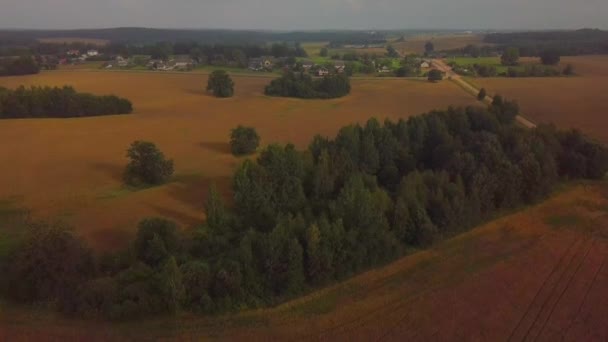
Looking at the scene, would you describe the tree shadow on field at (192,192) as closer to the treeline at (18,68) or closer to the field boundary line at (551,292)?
the field boundary line at (551,292)

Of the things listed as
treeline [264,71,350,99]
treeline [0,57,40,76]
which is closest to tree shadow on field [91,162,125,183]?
treeline [264,71,350,99]

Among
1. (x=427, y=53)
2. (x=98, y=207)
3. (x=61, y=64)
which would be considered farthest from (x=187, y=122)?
(x=427, y=53)

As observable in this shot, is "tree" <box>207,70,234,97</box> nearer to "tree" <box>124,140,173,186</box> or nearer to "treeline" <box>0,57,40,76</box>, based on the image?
"tree" <box>124,140,173,186</box>

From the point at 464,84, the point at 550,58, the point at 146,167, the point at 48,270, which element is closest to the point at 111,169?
the point at 146,167

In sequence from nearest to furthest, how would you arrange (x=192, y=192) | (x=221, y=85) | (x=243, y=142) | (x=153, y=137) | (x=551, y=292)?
(x=551, y=292) → (x=192, y=192) → (x=243, y=142) → (x=153, y=137) → (x=221, y=85)

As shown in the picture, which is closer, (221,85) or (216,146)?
(216,146)

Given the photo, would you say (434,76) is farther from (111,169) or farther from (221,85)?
(111,169)

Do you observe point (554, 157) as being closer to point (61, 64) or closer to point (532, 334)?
point (532, 334)
